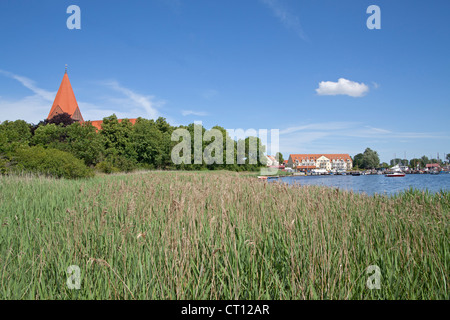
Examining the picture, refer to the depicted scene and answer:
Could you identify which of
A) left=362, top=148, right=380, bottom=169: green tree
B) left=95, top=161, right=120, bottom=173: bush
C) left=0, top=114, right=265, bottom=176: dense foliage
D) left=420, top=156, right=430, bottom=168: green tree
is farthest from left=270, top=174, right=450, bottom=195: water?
left=420, top=156, right=430, bottom=168: green tree

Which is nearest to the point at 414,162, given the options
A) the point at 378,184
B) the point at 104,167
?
the point at 378,184

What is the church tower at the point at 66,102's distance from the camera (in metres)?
65.4

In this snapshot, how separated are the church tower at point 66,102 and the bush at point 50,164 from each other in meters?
52.7

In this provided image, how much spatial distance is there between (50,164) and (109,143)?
87.3ft

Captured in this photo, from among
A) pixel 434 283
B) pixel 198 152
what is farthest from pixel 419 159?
pixel 434 283

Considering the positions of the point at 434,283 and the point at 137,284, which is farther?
the point at 434,283

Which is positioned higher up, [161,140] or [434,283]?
[161,140]

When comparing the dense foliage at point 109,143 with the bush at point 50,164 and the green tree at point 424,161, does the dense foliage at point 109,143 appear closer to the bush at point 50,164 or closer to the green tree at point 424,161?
the bush at point 50,164

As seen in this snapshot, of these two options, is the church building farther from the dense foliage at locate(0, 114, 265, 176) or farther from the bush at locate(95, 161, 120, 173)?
the bush at locate(95, 161, 120, 173)

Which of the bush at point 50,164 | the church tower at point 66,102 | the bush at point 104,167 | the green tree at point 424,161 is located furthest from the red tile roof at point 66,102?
the green tree at point 424,161

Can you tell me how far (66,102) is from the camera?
65.9 metres

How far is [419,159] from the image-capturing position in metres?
104
